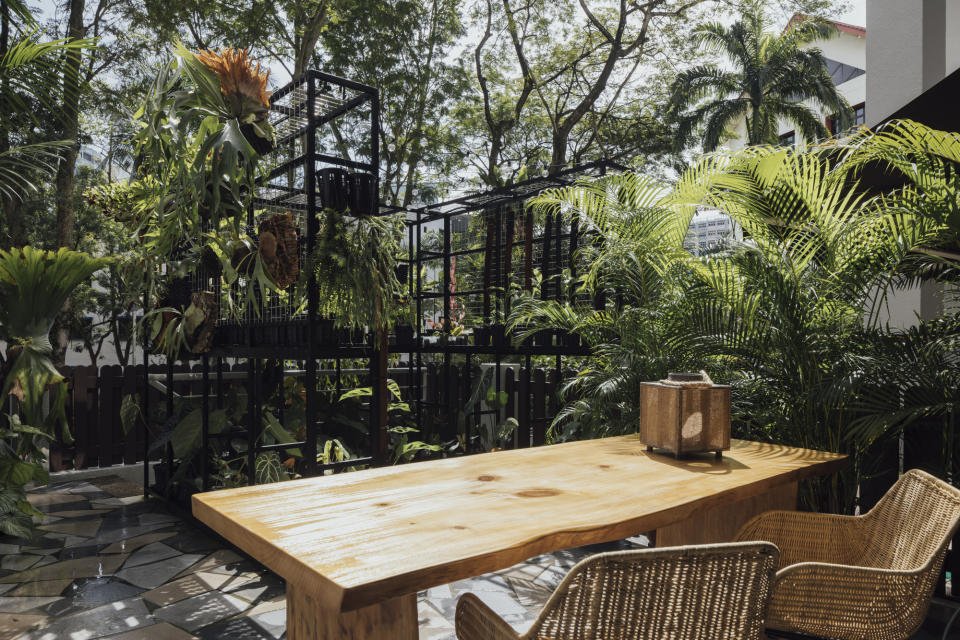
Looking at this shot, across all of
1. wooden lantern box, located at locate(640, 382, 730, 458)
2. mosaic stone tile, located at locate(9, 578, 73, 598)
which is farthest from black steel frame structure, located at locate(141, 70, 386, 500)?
wooden lantern box, located at locate(640, 382, 730, 458)

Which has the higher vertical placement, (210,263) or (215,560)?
(210,263)

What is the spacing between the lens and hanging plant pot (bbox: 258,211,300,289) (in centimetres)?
296

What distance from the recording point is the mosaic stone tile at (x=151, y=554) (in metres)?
3.32

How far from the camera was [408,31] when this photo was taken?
422 inches

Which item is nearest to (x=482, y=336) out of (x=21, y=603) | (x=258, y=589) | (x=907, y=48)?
(x=258, y=589)

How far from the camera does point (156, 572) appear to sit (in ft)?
10.4

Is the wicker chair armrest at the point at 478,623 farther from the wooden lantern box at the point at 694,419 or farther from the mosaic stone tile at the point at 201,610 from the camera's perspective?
the mosaic stone tile at the point at 201,610

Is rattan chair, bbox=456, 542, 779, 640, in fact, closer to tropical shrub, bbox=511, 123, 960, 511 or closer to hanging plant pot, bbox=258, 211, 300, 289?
tropical shrub, bbox=511, 123, 960, 511

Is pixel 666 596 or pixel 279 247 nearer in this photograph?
pixel 666 596

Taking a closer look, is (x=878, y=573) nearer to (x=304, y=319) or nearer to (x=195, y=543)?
(x=304, y=319)

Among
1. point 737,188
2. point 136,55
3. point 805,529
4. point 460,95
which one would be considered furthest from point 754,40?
point 805,529

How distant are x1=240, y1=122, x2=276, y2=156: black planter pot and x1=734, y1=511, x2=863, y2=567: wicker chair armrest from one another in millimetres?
2684

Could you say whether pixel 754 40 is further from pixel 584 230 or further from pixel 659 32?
pixel 584 230

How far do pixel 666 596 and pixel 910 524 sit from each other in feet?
3.22
